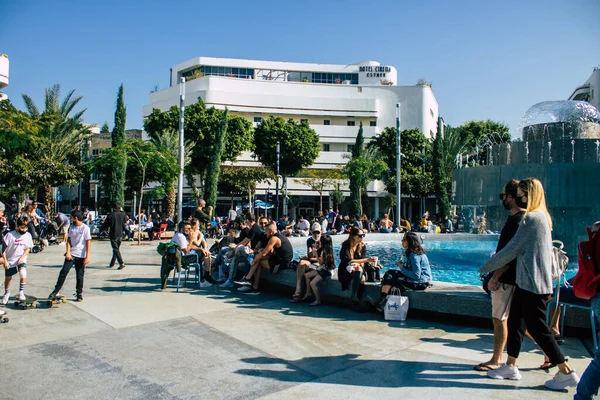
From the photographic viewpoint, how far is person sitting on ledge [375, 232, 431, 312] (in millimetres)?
7293

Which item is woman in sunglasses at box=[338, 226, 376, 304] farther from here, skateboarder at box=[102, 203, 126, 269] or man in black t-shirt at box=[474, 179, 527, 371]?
skateboarder at box=[102, 203, 126, 269]

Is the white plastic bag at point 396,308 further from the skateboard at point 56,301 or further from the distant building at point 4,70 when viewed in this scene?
the distant building at point 4,70

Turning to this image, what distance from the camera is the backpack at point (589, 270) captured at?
3828 millimetres

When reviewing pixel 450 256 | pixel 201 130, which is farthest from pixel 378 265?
pixel 201 130

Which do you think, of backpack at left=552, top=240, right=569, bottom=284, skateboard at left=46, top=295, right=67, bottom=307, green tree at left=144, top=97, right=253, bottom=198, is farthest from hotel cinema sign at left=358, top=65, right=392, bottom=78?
backpack at left=552, top=240, right=569, bottom=284

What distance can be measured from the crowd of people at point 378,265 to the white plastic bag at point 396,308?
0.20 metres

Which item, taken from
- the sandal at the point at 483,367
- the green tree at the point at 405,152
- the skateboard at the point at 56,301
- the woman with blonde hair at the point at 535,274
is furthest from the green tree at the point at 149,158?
the green tree at the point at 405,152

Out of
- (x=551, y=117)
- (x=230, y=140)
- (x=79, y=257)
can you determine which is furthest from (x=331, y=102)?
(x=79, y=257)

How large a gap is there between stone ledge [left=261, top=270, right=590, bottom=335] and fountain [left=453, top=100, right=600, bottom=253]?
8.79m

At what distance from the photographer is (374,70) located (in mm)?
67125

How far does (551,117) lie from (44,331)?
16559mm

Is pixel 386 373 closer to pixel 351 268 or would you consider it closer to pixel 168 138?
pixel 351 268

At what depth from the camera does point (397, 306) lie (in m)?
7.12

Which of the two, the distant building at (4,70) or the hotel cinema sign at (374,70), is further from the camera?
the hotel cinema sign at (374,70)
